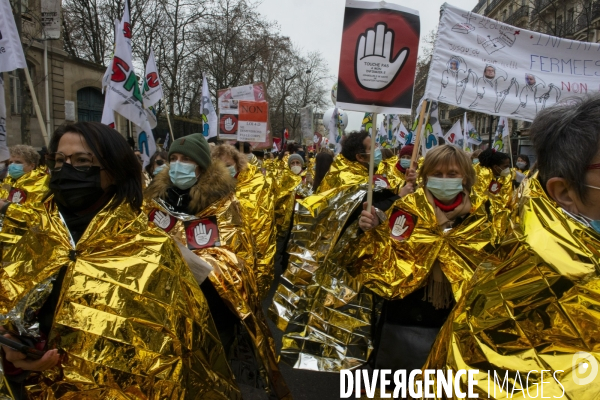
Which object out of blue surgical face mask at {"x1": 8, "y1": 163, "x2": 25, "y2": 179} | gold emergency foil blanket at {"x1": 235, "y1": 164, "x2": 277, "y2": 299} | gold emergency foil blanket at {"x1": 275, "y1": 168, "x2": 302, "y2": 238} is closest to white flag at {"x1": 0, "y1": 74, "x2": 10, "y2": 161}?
gold emergency foil blanket at {"x1": 235, "y1": 164, "x2": 277, "y2": 299}

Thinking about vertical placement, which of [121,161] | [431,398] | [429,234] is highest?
[121,161]

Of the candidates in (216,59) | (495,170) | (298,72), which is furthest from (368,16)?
(298,72)

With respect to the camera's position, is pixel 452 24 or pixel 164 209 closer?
pixel 164 209

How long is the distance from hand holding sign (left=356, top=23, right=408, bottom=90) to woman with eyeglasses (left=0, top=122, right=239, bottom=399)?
1.61 metres

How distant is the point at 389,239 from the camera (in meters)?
2.86

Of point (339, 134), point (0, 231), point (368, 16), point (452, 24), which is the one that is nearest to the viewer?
point (0, 231)

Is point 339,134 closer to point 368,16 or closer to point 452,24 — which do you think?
point 452,24

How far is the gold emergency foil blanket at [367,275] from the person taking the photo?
2629mm

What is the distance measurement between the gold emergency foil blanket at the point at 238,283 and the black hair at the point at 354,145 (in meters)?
2.17

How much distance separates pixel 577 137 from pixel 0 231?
7.12ft

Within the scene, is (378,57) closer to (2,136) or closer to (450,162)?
(450,162)

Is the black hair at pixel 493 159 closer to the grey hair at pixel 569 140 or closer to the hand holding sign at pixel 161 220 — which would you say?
the hand holding sign at pixel 161 220

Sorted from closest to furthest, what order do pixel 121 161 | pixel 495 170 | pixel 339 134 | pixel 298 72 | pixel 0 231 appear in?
1. pixel 0 231
2. pixel 121 161
3. pixel 495 170
4. pixel 339 134
5. pixel 298 72

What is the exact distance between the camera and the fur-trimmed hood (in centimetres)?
314
